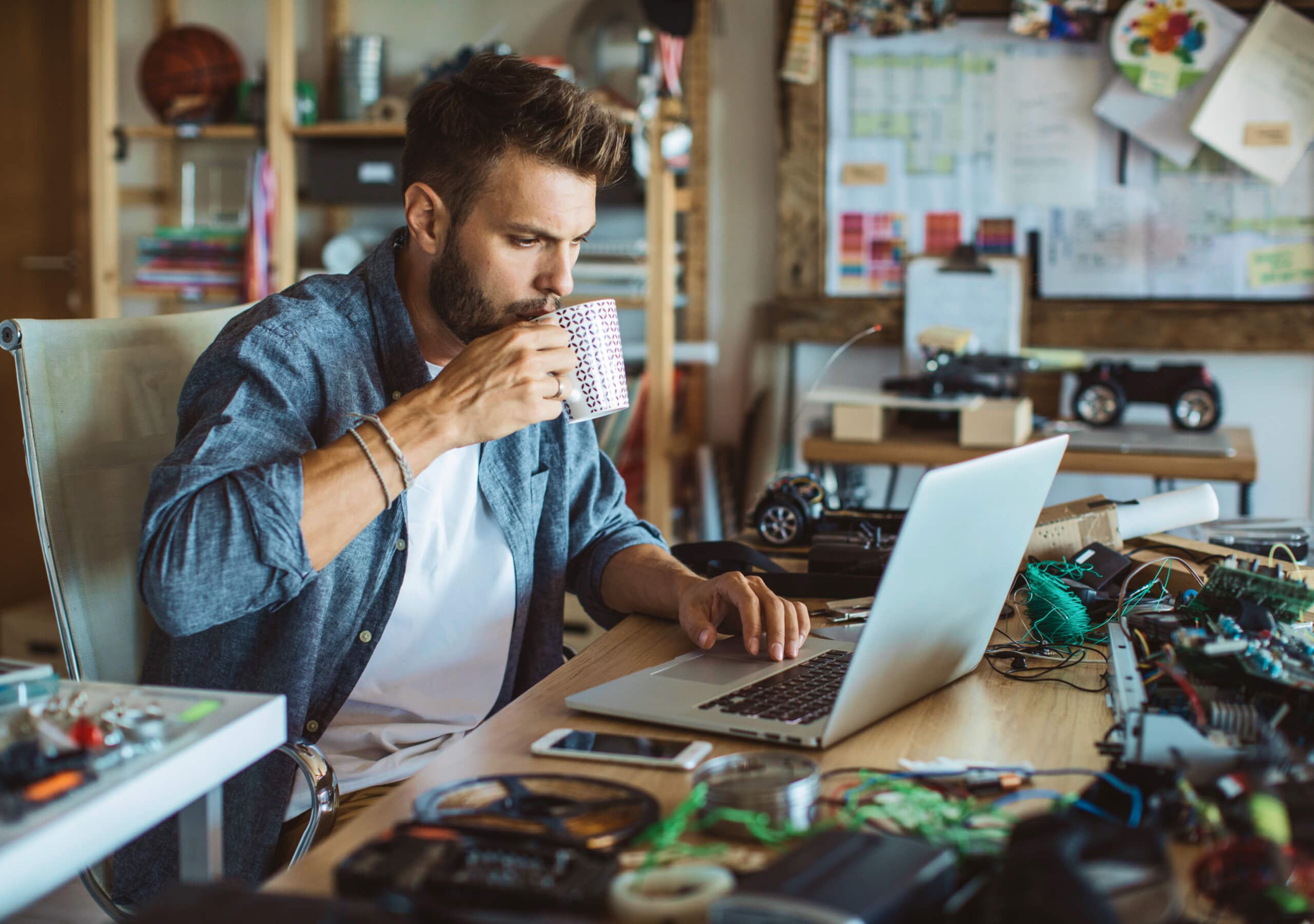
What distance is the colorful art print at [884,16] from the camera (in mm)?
2781

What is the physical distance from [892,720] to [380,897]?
45 centimetres

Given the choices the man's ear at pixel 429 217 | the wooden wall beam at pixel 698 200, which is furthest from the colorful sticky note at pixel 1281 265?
the man's ear at pixel 429 217

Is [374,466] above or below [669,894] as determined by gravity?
above

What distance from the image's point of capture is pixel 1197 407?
2477 mm

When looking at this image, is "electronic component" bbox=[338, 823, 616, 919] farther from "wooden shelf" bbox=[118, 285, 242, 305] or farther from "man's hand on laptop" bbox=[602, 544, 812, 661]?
"wooden shelf" bbox=[118, 285, 242, 305]

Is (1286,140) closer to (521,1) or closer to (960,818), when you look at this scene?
(521,1)

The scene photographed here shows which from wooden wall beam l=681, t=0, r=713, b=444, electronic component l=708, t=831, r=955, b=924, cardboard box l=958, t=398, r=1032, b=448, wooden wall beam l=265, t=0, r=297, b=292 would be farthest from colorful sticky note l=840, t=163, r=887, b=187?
electronic component l=708, t=831, r=955, b=924

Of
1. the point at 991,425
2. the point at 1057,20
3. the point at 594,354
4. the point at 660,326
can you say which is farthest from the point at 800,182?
the point at 594,354

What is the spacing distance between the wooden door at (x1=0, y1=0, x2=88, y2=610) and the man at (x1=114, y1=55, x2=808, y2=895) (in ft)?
8.63

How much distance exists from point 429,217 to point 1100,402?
5.74 feet

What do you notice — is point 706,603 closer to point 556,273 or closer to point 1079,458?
point 556,273

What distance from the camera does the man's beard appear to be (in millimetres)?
1310

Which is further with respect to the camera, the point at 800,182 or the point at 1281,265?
the point at 800,182

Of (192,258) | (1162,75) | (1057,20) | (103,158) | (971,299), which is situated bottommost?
(971,299)
